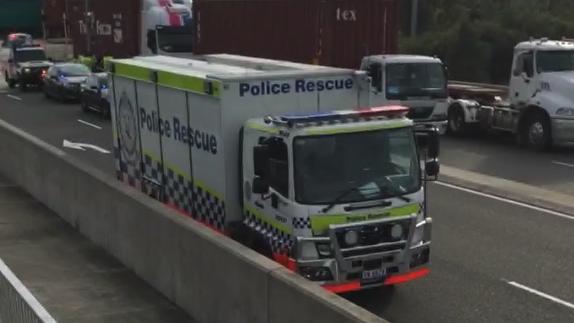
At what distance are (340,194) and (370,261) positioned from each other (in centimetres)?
77

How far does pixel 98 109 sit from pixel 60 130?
4.12m

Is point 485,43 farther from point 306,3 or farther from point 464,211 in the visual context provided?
point 464,211

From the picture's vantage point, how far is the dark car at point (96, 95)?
2850cm

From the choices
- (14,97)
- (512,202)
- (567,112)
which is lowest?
Result: (14,97)

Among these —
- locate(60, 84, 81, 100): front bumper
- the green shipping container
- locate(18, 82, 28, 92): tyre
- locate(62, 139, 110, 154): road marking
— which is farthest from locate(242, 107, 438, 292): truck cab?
the green shipping container

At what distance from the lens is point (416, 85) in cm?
2175

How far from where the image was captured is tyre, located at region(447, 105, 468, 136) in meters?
23.3

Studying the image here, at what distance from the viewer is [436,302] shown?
920cm

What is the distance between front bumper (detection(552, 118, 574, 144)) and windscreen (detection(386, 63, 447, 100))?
9.63 feet

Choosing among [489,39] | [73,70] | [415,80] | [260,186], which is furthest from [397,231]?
[489,39]

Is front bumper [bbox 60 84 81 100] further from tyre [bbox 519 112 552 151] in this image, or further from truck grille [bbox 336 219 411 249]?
truck grille [bbox 336 219 411 249]

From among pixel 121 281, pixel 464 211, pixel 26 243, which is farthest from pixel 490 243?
pixel 26 243

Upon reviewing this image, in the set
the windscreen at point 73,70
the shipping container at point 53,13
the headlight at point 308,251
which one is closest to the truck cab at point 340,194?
the headlight at point 308,251

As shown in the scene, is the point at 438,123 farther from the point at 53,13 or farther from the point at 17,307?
the point at 53,13
